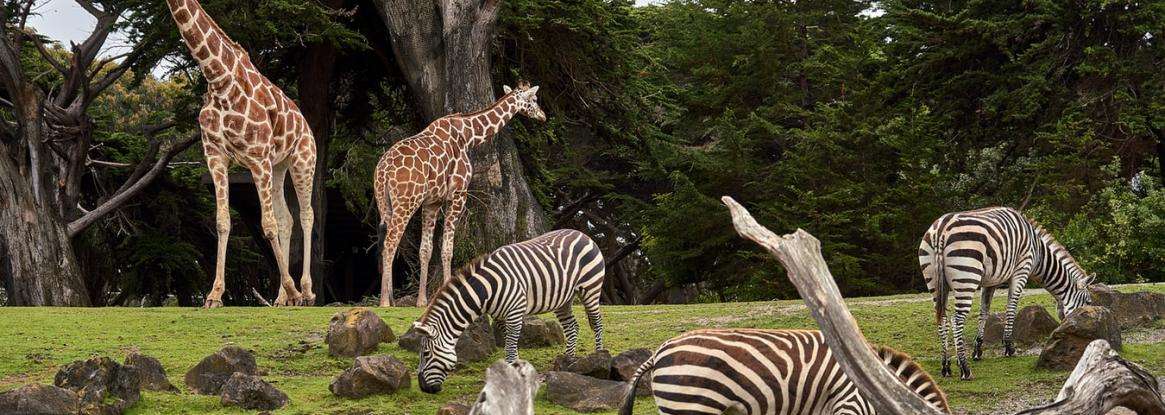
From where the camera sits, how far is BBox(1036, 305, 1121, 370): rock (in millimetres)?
11055

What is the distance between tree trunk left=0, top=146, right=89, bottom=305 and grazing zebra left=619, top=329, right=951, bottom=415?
57.4ft

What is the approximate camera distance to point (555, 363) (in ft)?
37.4

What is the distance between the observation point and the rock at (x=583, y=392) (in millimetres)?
9977

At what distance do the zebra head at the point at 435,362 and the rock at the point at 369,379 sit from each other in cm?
20

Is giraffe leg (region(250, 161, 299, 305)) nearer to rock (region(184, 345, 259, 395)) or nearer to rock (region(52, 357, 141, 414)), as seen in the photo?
rock (region(184, 345, 259, 395))

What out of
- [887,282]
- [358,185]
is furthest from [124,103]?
[887,282]

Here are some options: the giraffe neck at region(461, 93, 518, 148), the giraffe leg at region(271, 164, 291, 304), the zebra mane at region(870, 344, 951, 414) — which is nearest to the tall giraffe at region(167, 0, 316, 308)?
the giraffe leg at region(271, 164, 291, 304)

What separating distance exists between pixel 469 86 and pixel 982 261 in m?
11.2

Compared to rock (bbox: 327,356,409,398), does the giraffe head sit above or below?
above

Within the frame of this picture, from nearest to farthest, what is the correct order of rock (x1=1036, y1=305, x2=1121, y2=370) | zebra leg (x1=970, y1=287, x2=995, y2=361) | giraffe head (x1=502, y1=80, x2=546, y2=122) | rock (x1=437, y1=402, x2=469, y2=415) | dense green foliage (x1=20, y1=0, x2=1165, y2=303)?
rock (x1=437, y1=402, x2=469, y2=415) → rock (x1=1036, y1=305, x2=1121, y2=370) → zebra leg (x1=970, y1=287, x2=995, y2=361) → giraffe head (x1=502, y1=80, x2=546, y2=122) → dense green foliage (x1=20, y1=0, x2=1165, y2=303)

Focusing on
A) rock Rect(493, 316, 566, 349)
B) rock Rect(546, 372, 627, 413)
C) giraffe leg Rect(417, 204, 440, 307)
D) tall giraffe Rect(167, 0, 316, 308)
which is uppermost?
tall giraffe Rect(167, 0, 316, 308)

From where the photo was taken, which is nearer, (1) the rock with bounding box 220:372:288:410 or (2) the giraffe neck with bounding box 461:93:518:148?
(1) the rock with bounding box 220:372:288:410

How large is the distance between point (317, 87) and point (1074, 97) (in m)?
14.1

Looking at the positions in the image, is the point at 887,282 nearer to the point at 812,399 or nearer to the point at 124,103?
the point at 812,399
